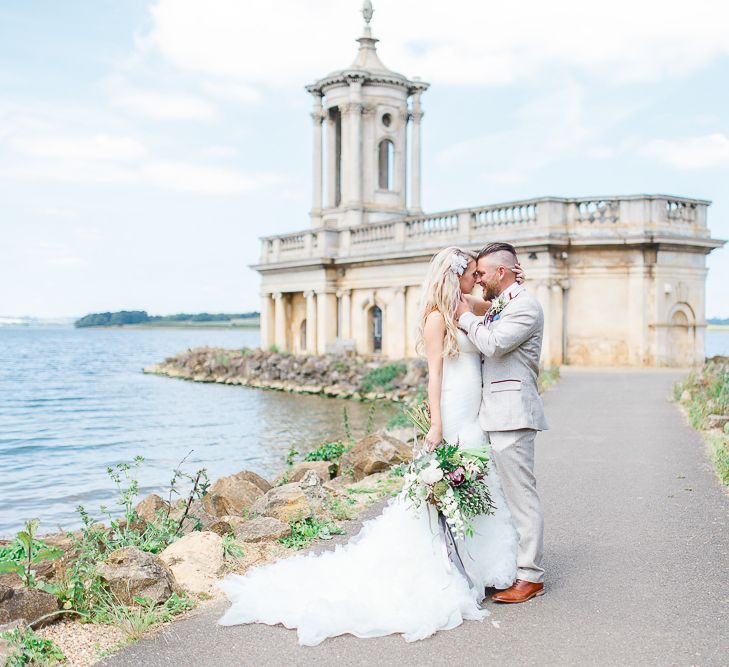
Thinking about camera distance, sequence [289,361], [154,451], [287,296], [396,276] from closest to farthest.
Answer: [154,451] → [396,276] → [289,361] → [287,296]

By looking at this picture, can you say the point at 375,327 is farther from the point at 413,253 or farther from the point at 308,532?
the point at 308,532

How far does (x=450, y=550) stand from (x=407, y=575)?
0.33 metres

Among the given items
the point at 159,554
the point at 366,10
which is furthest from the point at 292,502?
the point at 366,10

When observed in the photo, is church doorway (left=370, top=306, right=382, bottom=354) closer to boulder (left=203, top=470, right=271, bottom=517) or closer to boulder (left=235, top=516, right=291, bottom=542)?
boulder (left=203, top=470, right=271, bottom=517)

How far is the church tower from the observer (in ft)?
123

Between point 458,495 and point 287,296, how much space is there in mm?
35051

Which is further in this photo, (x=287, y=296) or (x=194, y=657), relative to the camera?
(x=287, y=296)

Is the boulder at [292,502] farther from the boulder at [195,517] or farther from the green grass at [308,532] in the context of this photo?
the boulder at [195,517]

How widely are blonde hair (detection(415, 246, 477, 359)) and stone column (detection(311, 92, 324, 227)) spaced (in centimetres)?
3420

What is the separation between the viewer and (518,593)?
5871 mm

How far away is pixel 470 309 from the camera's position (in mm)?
6000

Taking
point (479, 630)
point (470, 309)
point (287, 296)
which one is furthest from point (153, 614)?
point (287, 296)

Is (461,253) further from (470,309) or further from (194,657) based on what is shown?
(194,657)

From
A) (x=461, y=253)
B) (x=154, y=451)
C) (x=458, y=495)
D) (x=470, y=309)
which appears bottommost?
(x=154, y=451)
